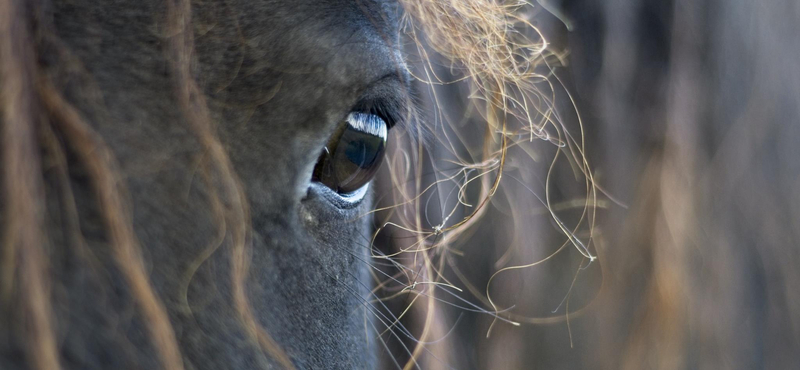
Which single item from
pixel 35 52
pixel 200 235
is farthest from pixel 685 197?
pixel 35 52

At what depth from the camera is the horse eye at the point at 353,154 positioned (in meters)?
0.68

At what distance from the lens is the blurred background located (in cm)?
136

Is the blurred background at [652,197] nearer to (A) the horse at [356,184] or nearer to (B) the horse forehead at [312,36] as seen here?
(A) the horse at [356,184]

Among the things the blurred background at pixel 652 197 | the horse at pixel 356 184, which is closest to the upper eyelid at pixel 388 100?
the horse at pixel 356 184

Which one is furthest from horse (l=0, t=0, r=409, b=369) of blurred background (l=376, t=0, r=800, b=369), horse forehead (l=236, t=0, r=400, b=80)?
blurred background (l=376, t=0, r=800, b=369)

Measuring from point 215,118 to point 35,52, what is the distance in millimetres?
143

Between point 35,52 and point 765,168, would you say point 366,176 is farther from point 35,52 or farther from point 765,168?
point 765,168

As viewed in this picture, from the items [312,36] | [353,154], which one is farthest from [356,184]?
[312,36]

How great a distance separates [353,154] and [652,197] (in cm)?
93

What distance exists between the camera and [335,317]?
711 mm

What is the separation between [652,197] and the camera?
1420 millimetres

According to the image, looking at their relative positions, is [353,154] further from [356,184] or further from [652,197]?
[652,197]

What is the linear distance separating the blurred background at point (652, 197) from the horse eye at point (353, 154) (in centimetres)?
57

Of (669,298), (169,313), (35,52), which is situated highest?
(35,52)
